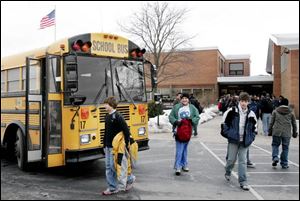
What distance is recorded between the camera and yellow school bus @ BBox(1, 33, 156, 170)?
270 inches

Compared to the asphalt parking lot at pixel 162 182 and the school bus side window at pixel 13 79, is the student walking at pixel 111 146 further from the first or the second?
the school bus side window at pixel 13 79

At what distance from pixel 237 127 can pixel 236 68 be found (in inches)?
2021

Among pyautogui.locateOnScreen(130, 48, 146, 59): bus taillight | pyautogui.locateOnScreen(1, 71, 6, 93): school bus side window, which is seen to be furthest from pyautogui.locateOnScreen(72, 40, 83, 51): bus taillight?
pyautogui.locateOnScreen(1, 71, 6, 93): school bus side window

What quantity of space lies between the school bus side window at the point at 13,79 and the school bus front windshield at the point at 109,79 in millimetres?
1725

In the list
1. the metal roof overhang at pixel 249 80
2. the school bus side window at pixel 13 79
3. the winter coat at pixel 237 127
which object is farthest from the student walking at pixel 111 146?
the metal roof overhang at pixel 249 80

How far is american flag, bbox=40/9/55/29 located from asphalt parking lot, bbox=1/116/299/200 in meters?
4.68

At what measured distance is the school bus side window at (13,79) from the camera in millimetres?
8000

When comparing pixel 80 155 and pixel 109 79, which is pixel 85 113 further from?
pixel 109 79

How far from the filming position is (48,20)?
11625 millimetres

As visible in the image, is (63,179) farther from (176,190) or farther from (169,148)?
(169,148)

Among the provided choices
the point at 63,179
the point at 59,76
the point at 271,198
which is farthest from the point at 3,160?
the point at 271,198

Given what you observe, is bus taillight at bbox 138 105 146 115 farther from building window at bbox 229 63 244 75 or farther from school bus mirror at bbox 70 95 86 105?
building window at bbox 229 63 244 75

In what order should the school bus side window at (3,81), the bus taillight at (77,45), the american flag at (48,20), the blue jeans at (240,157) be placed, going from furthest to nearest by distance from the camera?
the american flag at (48,20) < the school bus side window at (3,81) < the bus taillight at (77,45) < the blue jeans at (240,157)

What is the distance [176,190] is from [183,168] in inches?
64.4
